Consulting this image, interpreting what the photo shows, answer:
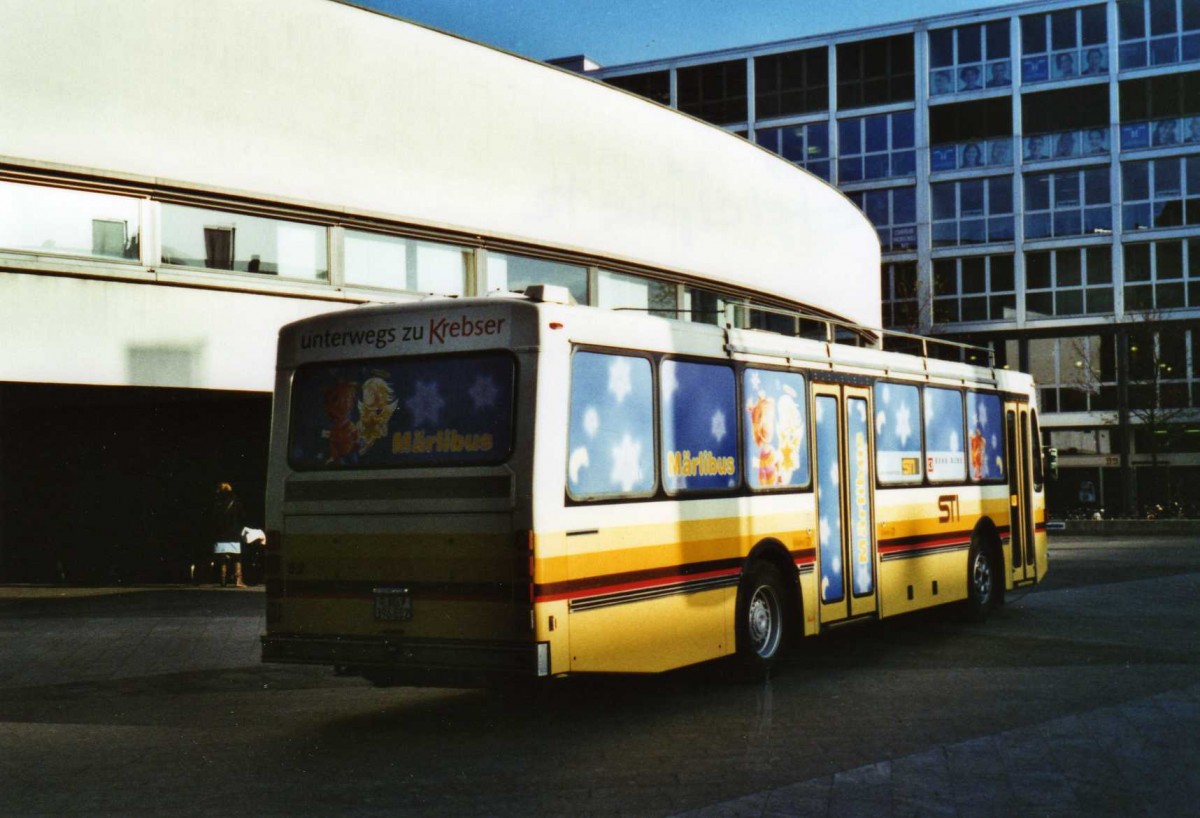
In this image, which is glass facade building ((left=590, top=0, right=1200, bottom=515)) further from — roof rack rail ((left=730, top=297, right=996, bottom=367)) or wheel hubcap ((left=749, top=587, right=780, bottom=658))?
wheel hubcap ((left=749, top=587, right=780, bottom=658))

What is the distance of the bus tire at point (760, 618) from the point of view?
10.6m

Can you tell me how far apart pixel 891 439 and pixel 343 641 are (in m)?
6.07

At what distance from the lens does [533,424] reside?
862cm

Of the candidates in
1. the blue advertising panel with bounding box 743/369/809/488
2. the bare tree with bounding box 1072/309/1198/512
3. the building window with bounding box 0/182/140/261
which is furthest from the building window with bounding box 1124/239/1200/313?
the blue advertising panel with bounding box 743/369/809/488

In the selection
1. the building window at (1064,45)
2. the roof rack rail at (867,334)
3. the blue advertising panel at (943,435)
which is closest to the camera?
Answer: the roof rack rail at (867,334)

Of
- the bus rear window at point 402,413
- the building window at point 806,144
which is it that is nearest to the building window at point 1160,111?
the building window at point 806,144

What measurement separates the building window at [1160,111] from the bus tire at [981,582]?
39.6 meters

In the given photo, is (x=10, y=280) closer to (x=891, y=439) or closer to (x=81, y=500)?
(x=81, y=500)

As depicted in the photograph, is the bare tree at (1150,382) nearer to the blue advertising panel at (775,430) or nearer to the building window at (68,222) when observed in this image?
the building window at (68,222)

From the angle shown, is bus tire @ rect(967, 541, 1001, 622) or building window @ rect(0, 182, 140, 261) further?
building window @ rect(0, 182, 140, 261)

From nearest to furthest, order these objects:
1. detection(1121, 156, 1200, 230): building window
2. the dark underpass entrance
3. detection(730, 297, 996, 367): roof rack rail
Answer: detection(730, 297, 996, 367): roof rack rail
the dark underpass entrance
detection(1121, 156, 1200, 230): building window

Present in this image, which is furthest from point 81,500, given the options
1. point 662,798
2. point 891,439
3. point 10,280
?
point 662,798

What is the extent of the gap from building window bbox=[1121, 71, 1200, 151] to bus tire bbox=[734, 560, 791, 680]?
4440 centimetres

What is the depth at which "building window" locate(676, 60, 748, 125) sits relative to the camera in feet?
190
